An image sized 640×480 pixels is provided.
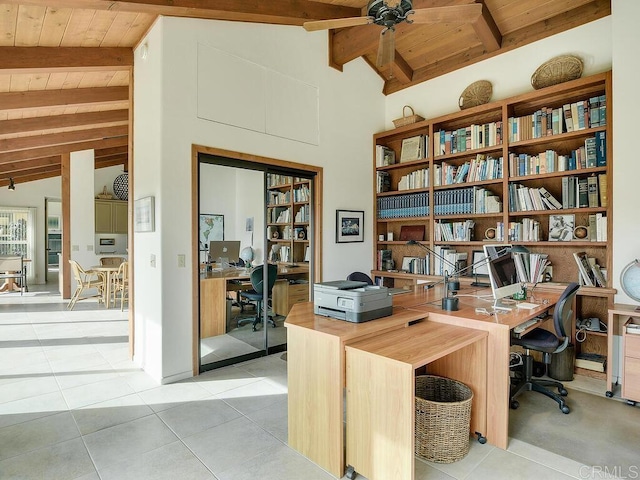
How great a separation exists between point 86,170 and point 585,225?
8.97m

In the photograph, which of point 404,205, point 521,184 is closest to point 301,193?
point 404,205

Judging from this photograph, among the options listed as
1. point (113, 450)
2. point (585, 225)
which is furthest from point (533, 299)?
point (113, 450)

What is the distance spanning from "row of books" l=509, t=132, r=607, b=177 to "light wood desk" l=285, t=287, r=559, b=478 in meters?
1.83

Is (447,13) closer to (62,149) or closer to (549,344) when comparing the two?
(549,344)

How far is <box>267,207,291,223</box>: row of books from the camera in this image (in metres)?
4.21

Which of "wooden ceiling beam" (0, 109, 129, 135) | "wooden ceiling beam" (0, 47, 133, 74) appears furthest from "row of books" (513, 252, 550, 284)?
"wooden ceiling beam" (0, 109, 129, 135)

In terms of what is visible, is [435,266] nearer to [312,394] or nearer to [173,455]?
[312,394]

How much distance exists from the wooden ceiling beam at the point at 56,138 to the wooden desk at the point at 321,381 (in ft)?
19.3

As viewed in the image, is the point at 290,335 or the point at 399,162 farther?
the point at 399,162

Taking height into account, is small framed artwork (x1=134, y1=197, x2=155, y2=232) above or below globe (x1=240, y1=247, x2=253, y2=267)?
above

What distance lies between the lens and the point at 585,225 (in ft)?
12.2

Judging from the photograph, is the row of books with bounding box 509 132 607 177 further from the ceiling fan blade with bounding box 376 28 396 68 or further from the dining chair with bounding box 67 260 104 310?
the dining chair with bounding box 67 260 104 310

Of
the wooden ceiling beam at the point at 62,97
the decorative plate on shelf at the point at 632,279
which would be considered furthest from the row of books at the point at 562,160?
the wooden ceiling beam at the point at 62,97

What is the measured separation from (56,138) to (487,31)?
6.63m
